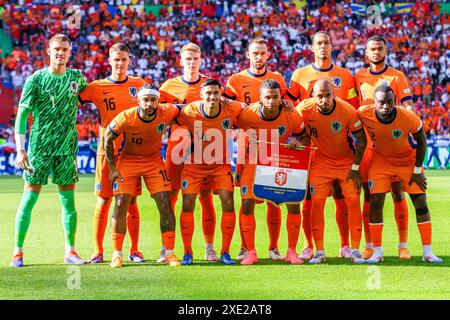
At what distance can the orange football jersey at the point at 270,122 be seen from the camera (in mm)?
8656

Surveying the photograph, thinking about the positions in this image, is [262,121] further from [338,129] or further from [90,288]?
[90,288]

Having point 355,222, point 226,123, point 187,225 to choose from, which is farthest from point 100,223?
point 355,222

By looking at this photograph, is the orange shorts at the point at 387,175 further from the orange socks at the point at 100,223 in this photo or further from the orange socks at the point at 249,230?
the orange socks at the point at 100,223

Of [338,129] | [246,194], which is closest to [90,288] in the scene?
[246,194]

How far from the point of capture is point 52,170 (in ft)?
28.5

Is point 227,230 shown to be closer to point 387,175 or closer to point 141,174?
point 141,174

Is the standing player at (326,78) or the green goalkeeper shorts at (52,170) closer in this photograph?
the green goalkeeper shorts at (52,170)

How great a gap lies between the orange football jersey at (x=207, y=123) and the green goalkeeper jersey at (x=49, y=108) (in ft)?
3.82

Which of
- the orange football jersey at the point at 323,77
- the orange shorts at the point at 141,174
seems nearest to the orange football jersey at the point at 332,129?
the orange football jersey at the point at 323,77

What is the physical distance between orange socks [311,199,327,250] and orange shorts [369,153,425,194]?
560 millimetres

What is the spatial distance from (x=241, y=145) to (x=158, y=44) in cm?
2070

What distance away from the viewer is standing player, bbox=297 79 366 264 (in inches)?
338

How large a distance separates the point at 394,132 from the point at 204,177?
78.0 inches

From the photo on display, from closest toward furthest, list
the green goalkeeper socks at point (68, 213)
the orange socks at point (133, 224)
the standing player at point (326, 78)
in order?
the green goalkeeper socks at point (68, 213)
the orange socks at point (133, 224)
the standing player at point (326, 78)
